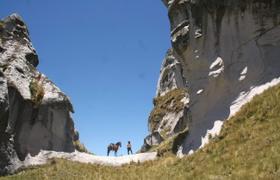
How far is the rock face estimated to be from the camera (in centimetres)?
3825

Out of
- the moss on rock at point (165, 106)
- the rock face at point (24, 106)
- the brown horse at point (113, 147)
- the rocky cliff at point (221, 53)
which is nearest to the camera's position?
the rocky cliff at point (221, 53)

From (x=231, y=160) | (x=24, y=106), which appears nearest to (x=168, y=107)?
(x=24, y=106)

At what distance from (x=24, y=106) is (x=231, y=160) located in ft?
77.9

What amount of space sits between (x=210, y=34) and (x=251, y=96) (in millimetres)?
7535

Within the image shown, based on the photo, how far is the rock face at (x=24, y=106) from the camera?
38.2 m

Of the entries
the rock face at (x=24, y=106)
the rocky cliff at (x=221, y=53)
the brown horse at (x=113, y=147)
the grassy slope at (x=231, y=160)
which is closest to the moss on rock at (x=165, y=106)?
the brown horse at (x=113, y=147)

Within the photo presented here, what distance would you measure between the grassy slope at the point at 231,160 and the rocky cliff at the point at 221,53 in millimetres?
2876

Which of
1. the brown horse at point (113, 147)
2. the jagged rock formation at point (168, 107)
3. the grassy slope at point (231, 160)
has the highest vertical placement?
the jagged rock formation at point (168, 107)

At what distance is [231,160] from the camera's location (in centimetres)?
2536

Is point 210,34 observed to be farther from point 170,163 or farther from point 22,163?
point 22,163

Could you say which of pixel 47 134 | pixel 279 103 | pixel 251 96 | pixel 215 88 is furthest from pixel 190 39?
pixel 47 134

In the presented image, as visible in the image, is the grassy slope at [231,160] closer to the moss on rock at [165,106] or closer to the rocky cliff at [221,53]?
the rocky cliff at [221,53]

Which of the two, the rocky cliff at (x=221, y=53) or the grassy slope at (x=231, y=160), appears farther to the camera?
the rocky cliff at (x=221, y=53)

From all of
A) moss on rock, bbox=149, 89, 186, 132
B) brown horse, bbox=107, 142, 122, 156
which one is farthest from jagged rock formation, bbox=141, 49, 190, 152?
brown horse, bbox=107, 142, 122, 156
